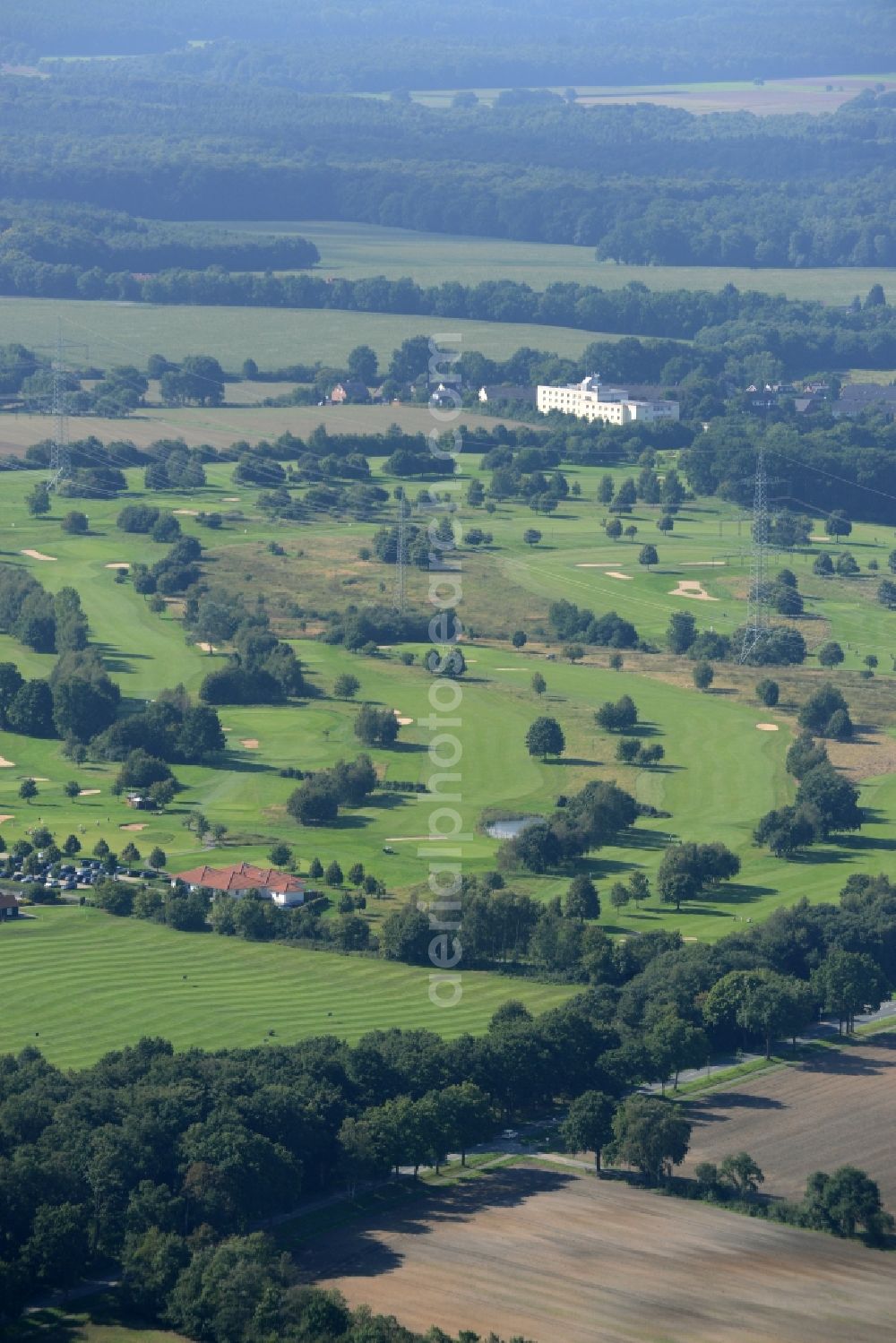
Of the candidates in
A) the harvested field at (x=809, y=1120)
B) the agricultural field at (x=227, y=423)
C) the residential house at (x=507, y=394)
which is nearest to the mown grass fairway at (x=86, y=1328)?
the harvested field at (x=809, y=1120)

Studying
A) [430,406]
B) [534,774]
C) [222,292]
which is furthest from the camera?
[222,292]

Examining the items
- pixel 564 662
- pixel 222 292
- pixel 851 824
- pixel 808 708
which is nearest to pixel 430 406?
pixel 222 292

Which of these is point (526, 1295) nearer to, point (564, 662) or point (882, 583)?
point (564, 662)

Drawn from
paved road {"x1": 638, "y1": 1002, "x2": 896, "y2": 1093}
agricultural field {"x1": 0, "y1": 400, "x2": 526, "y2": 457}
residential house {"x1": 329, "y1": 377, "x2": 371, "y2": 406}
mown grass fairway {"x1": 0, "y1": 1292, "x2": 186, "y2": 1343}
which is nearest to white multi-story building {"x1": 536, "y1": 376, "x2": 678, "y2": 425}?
agricultural field {"x1": 0, "y1": 400, "x2": 526, "y2": 457}

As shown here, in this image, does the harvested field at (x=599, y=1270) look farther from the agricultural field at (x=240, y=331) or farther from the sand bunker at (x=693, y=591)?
the agricultural field at (x=240, y=331)

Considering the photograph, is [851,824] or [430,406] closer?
[851,824]

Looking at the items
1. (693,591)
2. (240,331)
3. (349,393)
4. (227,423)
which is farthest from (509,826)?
(240,331)
